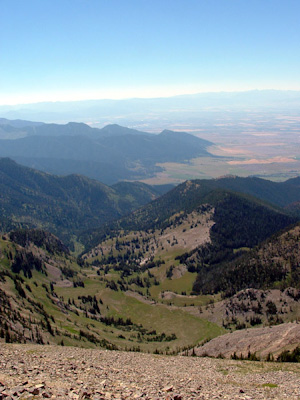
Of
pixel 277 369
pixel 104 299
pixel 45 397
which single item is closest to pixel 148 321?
pixel 104 299

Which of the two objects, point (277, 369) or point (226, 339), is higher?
point (277, 369)

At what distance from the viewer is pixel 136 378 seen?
41.9m

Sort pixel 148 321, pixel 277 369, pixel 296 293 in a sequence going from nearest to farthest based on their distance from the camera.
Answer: pixel 277 369 < pixel 296 293 < pixel 148 321

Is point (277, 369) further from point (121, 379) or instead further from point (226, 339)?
point (226, 339)

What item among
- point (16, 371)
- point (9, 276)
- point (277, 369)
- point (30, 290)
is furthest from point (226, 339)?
point (9, 276)

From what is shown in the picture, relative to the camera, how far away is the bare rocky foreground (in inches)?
1246

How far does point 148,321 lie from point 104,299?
39602mm

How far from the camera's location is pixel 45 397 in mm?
28750

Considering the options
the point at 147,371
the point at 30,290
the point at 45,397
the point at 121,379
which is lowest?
the point at 30,290

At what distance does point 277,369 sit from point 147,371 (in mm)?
25709

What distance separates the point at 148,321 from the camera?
165125mm

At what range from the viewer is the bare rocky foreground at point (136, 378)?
31.6 meters

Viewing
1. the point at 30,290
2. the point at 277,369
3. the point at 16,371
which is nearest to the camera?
the point at 16,371

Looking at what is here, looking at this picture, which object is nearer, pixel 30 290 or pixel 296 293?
pixel 296 293
